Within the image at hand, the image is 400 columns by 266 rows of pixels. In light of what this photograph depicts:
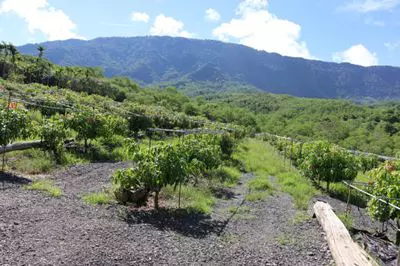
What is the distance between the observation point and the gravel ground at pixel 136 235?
6.12m

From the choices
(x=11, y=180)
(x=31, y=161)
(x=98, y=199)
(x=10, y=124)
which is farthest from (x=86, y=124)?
(x=98, y=199)

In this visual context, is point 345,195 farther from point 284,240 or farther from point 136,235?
point 136,235

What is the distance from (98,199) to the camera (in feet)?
30.5

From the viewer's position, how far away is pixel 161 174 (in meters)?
8.74

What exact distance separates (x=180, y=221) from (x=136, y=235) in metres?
1.74

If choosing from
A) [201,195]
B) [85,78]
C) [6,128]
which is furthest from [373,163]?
[85,78]

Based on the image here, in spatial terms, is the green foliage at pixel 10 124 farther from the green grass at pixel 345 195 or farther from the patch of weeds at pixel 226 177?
the green grass at pixel 345 195

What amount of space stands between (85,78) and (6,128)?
171ft

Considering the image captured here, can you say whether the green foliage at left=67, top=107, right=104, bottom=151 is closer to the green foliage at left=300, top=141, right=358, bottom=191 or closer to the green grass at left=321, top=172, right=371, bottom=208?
the green foliage at left=300, top=141, right=358, bottom=191

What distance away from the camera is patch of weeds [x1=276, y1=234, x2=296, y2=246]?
816cm

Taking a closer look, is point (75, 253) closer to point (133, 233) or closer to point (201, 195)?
point (133, 233)

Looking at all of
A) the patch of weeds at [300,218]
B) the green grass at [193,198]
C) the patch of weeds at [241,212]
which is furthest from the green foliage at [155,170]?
the patch of weeds at [300,218]

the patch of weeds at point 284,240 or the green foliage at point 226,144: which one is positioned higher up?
the green foliage at point 226,144

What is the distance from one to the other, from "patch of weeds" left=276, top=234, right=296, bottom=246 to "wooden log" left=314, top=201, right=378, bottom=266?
83 cm
